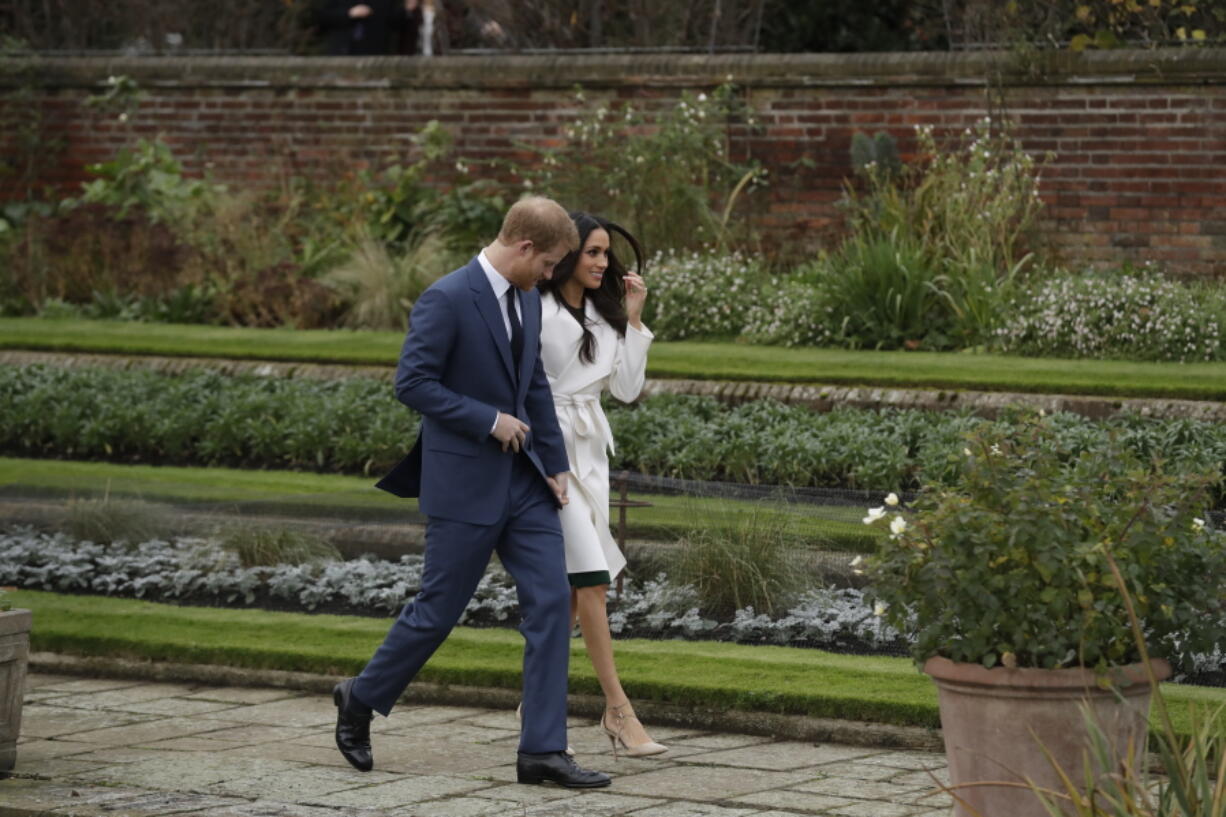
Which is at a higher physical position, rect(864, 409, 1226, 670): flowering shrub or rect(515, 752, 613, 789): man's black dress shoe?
rect(864, 409, 1226, 670): flowering shrub

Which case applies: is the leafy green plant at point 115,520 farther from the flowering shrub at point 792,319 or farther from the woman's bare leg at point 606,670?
the flowering shrub at point 792,319

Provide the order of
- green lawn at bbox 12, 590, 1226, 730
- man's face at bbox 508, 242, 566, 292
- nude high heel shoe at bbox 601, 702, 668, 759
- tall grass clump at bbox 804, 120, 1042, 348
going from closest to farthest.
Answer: man's face at bbox 508, 242, 566, 292, nude high heel shoe at bbox 601, 702, 668, 759, green lawn at bbox 12, 590, 1226, 730, tall grass clump at bbox 804, 120, 1042, 348

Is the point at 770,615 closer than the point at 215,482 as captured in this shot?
Yes

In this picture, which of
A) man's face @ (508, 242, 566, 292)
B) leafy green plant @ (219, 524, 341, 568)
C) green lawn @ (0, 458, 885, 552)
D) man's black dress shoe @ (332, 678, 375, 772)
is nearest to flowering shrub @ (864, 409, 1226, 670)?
man's face @ (508, 242, 566, 292)

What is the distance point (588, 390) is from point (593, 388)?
0.07ft

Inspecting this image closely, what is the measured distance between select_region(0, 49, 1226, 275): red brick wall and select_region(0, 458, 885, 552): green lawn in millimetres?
4472

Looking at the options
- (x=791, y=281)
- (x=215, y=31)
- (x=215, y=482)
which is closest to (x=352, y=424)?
(x=215, y=482)

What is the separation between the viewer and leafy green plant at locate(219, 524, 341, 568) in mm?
8617

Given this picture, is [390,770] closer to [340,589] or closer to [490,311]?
[490,311]

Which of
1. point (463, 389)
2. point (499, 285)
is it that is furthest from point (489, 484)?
point (499, 285)

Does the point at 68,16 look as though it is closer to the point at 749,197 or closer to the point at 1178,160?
the point at 749,197

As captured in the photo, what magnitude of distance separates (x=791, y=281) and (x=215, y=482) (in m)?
4.17

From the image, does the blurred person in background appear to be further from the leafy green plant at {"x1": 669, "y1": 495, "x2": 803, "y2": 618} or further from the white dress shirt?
the white dress shirt

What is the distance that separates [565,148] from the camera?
13.5 metres
